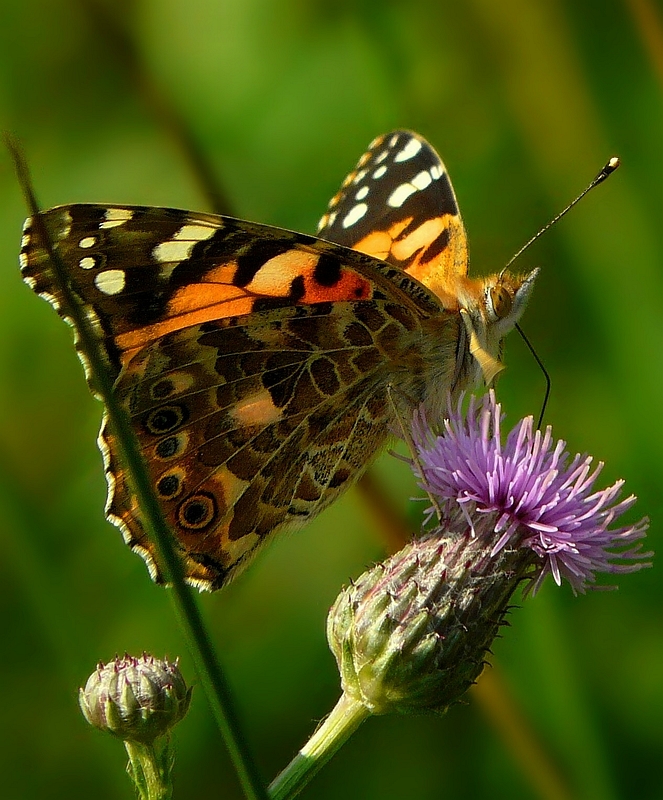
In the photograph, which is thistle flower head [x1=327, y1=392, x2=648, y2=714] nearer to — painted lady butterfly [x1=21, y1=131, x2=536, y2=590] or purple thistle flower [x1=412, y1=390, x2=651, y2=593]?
purple thistle flower [x1=412, y1=390, x2=651, y2=593]

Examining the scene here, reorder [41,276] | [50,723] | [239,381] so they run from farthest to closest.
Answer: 1. [50,723]
2. [239,381]
3. [41,276]

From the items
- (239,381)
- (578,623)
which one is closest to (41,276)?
(239,381)

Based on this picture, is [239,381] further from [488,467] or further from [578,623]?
[578,623]

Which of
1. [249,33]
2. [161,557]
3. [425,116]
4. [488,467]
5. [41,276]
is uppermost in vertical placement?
[249,33]

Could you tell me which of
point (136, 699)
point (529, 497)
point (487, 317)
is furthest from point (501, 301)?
point (136, 699)

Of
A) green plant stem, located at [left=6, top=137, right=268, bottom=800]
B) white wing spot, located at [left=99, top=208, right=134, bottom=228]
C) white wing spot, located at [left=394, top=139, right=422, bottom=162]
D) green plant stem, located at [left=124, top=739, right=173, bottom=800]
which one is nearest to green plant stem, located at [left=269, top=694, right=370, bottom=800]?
green plant stem, located at [left=124, top=739, right=173, bottom=800]

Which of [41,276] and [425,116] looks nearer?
[41,276]
